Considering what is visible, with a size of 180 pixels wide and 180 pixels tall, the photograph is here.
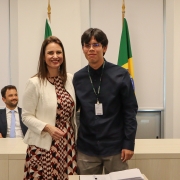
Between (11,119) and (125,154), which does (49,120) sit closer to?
(125,154)

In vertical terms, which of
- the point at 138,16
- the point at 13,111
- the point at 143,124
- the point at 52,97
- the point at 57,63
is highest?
the point at 138,16

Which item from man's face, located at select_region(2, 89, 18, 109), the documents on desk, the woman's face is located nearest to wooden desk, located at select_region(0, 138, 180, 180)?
the documents on desk

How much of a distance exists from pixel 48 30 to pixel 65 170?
2.92 m

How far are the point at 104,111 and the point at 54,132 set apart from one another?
1.17 feet

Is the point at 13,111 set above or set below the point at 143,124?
above

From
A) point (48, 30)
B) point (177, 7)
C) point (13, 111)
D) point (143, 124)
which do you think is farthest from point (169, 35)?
point (13, 111)

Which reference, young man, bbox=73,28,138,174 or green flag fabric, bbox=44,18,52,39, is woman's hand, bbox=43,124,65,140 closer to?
young man, bbox=73,28,138,174

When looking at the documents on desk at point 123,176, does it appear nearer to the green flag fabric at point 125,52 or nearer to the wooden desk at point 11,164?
the wooden desk at point 11,164

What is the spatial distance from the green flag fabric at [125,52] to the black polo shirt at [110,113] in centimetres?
261

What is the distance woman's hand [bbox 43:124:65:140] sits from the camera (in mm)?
2020

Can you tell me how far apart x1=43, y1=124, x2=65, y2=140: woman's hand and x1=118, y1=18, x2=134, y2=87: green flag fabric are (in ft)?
9.21

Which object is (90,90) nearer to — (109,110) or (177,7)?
(109,110)

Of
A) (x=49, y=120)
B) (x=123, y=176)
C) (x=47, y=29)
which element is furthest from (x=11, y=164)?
(x=47, y=29)

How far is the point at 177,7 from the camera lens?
15.8 feet
